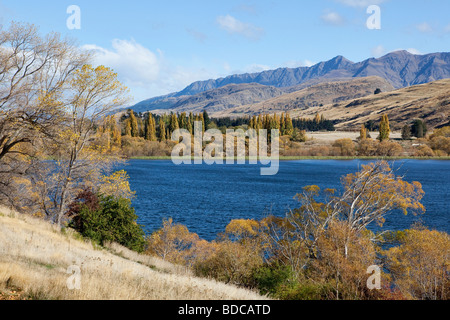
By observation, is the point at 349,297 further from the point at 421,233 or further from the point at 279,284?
the point at 421,233

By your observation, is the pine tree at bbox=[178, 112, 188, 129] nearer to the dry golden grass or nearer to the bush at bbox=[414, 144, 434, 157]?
the bush at bbox=[414, 144, 434, 157]

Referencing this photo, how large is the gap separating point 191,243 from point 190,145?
104 m

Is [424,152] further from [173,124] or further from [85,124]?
[85,124]

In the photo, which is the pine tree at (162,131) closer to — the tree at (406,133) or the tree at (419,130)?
the tree at (406,133)

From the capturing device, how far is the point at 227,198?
58031mm

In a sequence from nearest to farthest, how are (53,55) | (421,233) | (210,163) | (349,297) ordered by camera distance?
(349,297), (53,55), (421,233), (210,163)

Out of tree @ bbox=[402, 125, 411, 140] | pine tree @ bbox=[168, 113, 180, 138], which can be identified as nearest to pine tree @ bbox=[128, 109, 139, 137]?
pine tree @ bbox=[168, 113, 180, 138]

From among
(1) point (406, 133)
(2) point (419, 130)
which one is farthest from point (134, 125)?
(2) point (419, 130)

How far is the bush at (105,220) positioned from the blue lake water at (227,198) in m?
12.2

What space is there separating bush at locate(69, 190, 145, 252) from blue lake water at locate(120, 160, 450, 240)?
12179mm

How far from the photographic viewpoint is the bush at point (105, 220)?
81.8ft

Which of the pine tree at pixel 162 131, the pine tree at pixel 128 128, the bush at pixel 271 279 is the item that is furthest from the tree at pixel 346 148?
the bush at pixel 271 279
